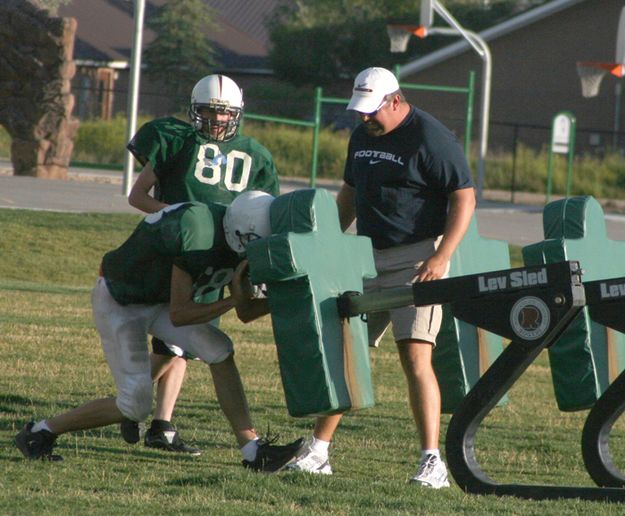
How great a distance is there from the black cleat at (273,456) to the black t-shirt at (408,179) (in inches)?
41.9

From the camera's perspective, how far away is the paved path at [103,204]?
20.3 meters

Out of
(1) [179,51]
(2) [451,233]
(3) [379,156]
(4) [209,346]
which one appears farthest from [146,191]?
(1) [179,51]

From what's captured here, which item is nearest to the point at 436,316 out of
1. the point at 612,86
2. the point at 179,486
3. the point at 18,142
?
the point at 179,486

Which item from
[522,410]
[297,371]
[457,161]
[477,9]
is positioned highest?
[477,9]

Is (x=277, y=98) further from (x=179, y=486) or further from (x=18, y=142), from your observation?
(x=179, y=486)

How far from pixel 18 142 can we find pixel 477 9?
27953 mm

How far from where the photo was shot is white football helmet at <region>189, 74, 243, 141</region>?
6637 millimetres

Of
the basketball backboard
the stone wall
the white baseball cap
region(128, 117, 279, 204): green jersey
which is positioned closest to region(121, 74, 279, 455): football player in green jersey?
region(128, 117, 279, 204): green jersey

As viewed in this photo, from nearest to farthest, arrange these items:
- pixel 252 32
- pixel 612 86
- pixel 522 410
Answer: pixel 522 410 < pixel 612 86 < pixel 252 32

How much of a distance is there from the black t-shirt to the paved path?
1343cm

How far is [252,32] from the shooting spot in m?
62.3

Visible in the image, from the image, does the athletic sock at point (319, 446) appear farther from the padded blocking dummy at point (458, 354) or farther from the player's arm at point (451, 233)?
the player's arm at point (451, 233)

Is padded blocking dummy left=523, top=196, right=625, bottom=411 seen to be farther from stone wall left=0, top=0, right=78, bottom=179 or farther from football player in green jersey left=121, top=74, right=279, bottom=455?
stone wall left=0, top=0, right=78, bottom=179

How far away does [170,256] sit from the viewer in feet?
19.5
